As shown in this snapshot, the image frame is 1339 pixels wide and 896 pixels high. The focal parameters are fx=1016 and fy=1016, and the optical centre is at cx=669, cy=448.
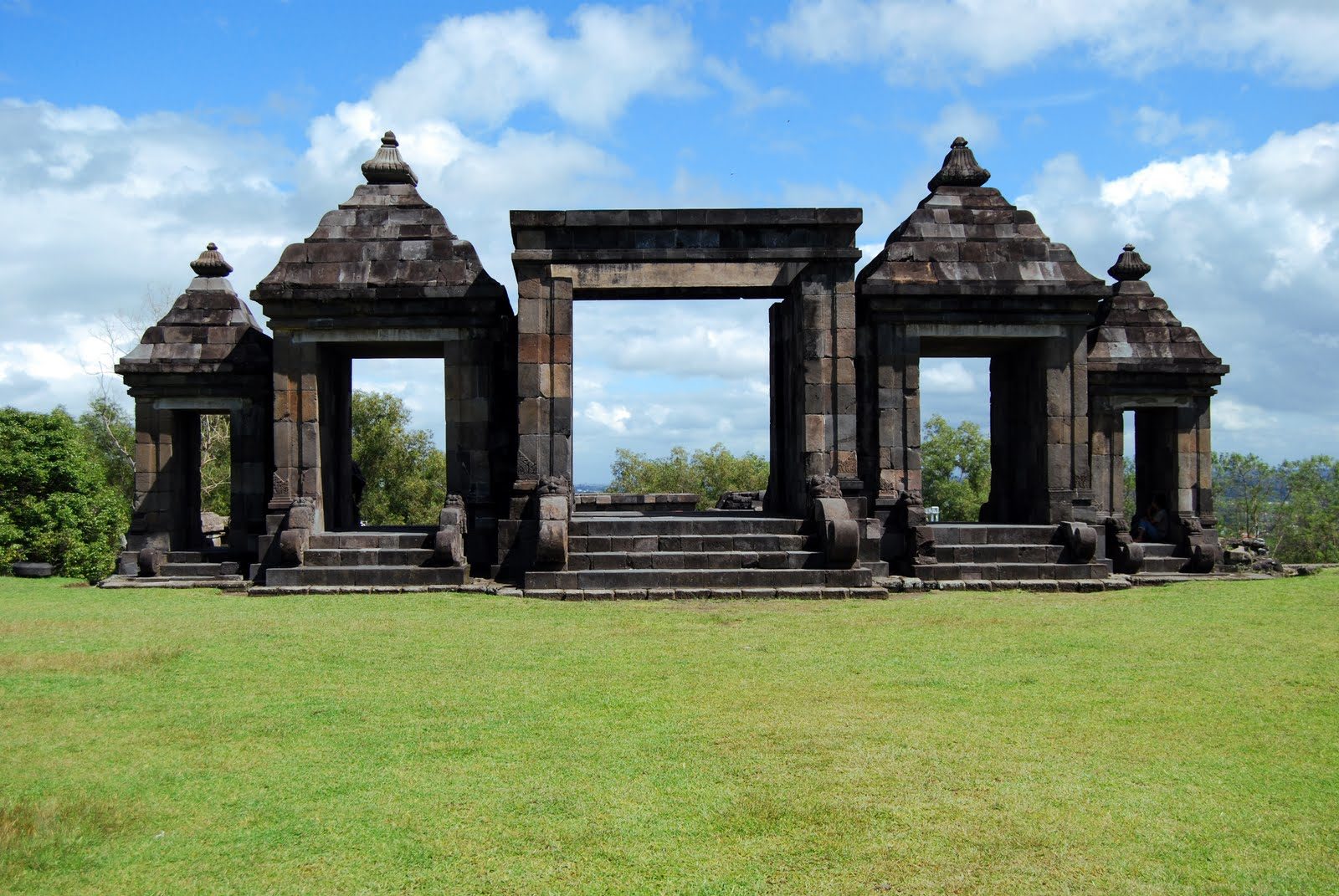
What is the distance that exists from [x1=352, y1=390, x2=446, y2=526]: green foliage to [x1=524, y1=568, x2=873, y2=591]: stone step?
108ft

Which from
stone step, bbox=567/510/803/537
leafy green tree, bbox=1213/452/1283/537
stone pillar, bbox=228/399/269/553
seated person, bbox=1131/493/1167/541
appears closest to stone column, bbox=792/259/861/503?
stone step, bbox=567/510/803/537

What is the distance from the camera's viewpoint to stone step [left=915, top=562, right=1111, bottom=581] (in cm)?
1469

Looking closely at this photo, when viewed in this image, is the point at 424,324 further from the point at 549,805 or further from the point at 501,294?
the point at 549,805

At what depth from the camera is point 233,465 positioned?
17.8 m

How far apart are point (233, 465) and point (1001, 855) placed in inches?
639

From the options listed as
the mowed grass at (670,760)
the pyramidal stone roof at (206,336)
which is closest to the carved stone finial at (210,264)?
the pyramidal stone roof at (206,336)

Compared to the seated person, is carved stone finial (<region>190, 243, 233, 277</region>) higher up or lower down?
higher up

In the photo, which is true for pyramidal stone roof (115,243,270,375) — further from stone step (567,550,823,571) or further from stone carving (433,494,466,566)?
stone step (567,550,823,571)

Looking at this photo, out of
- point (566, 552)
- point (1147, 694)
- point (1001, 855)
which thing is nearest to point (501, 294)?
point (566, 552)

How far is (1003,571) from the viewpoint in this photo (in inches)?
579

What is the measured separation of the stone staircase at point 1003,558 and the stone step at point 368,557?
23.7 ft

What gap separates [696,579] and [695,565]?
1.27 ft

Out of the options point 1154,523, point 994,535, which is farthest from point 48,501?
point 1154,523

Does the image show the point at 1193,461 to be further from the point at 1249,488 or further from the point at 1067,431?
the point at 1249,488
